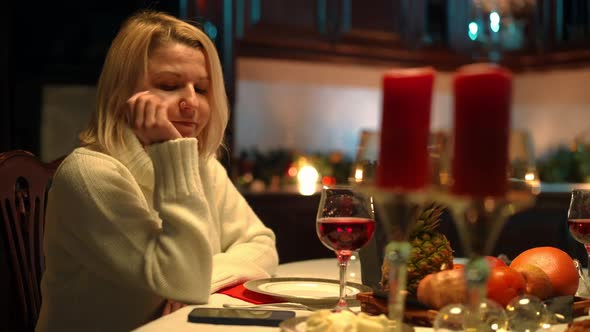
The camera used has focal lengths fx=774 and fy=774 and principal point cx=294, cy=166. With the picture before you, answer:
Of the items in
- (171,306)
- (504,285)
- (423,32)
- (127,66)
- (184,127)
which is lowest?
(171,306)

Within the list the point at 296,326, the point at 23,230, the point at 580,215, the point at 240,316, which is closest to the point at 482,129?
the point at 296,326

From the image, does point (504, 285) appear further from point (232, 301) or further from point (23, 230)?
point (23, 230)

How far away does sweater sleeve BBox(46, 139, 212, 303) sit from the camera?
4.31ft

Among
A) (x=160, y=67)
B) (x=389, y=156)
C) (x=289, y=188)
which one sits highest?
(x=160, y=67)

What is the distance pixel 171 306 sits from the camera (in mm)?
1380

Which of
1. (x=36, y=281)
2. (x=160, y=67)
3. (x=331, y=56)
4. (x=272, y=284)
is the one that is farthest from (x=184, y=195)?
(x=331, y=56)

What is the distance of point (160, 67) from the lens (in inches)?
62.1

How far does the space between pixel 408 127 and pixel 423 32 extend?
3.34 metres

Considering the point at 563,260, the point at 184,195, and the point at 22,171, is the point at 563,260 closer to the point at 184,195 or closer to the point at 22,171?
the point at 184,195

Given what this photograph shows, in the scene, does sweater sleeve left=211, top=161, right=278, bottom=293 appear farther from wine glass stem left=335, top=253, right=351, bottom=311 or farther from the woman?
wine glass stem left=335, top=253, right=351, bottom=311

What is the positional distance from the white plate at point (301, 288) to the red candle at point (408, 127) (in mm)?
505

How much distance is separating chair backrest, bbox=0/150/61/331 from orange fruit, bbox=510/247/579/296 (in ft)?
3.14

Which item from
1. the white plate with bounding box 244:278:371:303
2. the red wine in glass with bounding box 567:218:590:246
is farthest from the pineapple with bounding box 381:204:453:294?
the red wine in glass with bounding box 567:218:590:246

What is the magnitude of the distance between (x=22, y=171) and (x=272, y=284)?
62 cm
